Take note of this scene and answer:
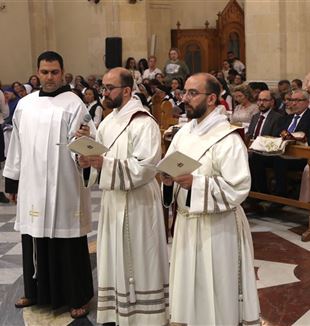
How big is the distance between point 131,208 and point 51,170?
0.69 m

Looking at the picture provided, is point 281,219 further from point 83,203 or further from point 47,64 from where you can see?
point 47,64

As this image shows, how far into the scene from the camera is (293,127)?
7.82 m

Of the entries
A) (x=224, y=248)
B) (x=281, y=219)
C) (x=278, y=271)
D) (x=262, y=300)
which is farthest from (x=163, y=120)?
(x=224, y=248)

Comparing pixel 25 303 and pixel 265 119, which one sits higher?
pixel 265 119

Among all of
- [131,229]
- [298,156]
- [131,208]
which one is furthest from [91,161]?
[298,156]

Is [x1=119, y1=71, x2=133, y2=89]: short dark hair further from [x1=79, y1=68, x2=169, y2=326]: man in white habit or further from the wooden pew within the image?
the wooden pew

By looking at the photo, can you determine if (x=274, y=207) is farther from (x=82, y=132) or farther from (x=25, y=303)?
(x=82, y=132)

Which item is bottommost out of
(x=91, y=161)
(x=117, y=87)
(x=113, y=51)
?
(x=91, y=161)

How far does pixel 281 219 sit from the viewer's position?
7.82 metres

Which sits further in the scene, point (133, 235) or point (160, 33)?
point (160, 33)

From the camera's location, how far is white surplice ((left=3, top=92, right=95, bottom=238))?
4711 millimetres

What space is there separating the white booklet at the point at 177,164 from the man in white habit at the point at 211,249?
178 mm

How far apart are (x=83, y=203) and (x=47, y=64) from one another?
104 cm

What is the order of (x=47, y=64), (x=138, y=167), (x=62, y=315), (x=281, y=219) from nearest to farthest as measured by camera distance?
1. (x=138, y=167)
2. (x=47, y=64)
3. (x=62, y=315)
4. (x=281, y=219)
